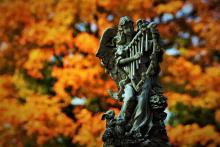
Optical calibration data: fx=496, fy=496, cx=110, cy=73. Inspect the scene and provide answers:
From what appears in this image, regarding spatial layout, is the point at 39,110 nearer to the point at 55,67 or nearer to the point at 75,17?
the point at 55,67

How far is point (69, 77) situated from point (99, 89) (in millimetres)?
1073

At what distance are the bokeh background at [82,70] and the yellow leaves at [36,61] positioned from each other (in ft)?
0.11

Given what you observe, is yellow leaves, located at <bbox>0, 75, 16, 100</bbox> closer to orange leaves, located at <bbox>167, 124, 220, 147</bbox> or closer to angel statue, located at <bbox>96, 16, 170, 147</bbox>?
orange leaves, located at <bbox>167, 124, 220, 147</bbox>

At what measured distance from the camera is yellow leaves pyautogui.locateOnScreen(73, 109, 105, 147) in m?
14.3

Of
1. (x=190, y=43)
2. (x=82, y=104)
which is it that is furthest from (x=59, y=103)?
(x=190, y=43)

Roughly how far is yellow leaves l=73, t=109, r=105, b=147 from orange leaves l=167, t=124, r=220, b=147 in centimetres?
207

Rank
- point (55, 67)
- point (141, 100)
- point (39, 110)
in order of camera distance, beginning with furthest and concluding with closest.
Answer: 1. point (55, 67)
2. point (39, 110)
3. point (141, 100)

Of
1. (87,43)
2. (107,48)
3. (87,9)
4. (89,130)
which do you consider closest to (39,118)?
(89,130)

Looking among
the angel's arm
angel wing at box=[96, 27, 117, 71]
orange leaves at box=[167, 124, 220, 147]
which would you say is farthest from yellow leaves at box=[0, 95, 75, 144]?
the angel's arm

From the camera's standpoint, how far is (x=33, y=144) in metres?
15.5

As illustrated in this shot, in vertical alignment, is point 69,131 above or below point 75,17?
below

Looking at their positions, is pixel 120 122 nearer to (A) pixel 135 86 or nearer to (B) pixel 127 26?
(A) pixel 135 86

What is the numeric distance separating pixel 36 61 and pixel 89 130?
312 centimetres

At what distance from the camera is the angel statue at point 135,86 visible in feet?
26.4
